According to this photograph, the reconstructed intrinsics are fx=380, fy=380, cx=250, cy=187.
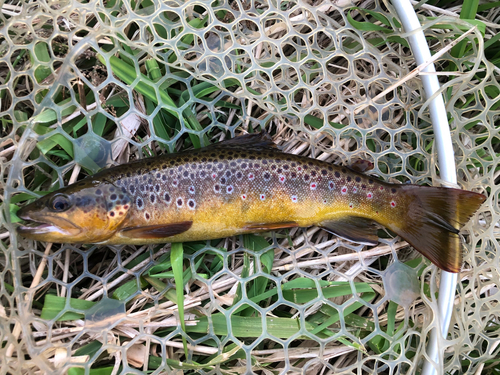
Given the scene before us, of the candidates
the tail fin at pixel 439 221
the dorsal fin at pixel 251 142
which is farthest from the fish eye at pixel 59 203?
the tail fin at pixel 439 221

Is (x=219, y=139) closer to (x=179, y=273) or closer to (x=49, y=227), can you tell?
(x=179, y=273)

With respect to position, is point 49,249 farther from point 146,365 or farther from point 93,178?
point 146,365

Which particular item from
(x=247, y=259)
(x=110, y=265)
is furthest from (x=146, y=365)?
(x=247, y=259)

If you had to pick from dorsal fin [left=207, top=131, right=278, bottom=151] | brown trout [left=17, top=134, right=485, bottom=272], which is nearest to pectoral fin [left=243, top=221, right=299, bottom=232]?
brown trout [left=17, top=134, right=485, bottom=272]

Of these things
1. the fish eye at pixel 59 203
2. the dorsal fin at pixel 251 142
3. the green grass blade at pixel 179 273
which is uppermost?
the dorsal fin at pixel 251 142

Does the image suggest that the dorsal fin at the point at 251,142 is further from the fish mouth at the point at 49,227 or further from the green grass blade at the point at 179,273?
the fish mouth at the point at 49,227

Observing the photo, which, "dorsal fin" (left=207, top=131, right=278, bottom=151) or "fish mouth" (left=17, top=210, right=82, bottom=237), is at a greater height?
"dorsal fin" (left=207, top=131, right=278, bottom=151)

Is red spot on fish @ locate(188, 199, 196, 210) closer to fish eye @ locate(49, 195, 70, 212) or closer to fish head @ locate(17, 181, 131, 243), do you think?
fish head @ locate(17, 181, 131, 243)
